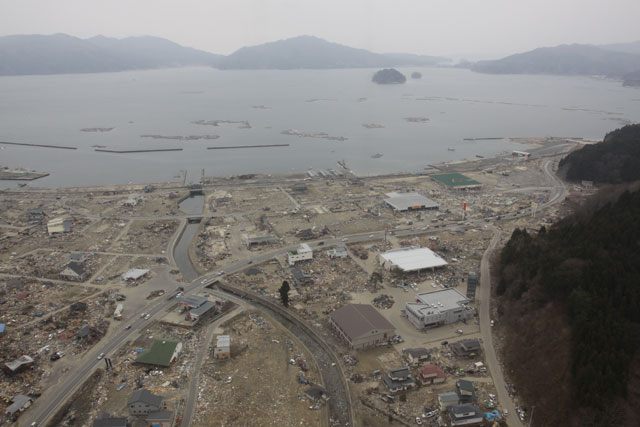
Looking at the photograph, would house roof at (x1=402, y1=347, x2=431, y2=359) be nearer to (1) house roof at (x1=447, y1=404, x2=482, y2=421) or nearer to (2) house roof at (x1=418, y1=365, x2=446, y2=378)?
(2) house roof at (x1=418, y1=365, x2=446, y2=378)

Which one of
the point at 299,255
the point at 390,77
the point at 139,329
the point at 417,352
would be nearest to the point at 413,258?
the point at 299,255

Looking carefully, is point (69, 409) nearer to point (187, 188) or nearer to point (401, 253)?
point (401, 253)

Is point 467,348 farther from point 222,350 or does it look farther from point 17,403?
point 17,403

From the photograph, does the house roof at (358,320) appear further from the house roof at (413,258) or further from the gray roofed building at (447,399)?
the house roof at (413,258)

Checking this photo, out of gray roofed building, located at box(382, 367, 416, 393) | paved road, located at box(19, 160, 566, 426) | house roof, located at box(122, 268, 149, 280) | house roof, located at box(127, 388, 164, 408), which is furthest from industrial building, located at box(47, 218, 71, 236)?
gray roofed building, located at box(382, 367, 416, 393)

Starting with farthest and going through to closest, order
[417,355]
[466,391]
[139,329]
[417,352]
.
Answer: [139,329], [417,352], [417,355], [466,391]

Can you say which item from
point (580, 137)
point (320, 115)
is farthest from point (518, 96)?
point (320, 115)
